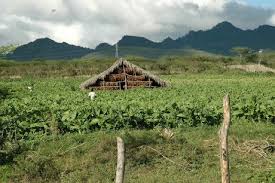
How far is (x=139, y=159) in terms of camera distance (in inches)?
568

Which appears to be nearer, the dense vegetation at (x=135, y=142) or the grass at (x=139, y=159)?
the grass at (x=139, y=159)

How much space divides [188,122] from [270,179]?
27.5 ft

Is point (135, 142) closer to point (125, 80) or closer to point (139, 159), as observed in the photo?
point (139, 159)

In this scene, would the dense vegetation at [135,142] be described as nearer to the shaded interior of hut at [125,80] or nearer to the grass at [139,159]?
the grass at [139,159]

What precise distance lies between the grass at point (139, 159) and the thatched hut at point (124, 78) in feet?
101

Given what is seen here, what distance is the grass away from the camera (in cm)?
1332

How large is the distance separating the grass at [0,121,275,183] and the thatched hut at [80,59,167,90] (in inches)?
1211

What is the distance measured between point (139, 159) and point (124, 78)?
112 ft

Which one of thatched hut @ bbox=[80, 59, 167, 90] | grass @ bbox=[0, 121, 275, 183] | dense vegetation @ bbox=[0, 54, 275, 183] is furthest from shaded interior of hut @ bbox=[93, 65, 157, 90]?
grass @ bbox=[0, 121, 275, 183]

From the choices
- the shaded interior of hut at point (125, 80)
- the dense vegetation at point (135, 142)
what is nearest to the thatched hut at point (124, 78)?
the shaded interior of hut at point (125, 80)

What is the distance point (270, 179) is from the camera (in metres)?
11.3

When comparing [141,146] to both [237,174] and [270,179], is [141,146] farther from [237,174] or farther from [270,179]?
[270,179]

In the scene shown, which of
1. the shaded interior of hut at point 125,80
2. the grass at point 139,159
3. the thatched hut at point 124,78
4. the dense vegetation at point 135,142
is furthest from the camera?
the shaded interior of hut at point 125,80

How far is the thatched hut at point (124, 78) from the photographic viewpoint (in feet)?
157
